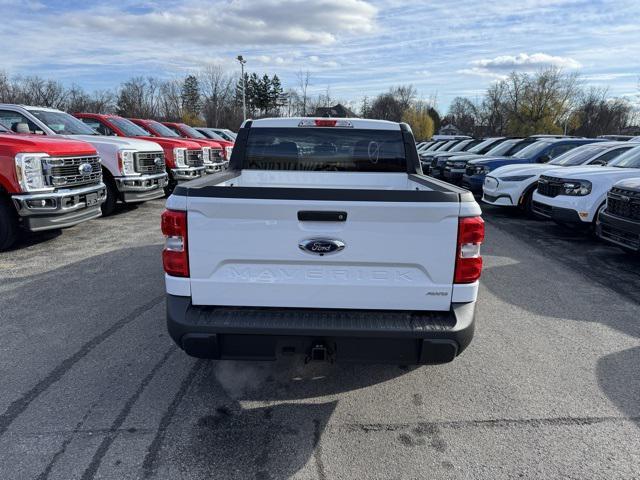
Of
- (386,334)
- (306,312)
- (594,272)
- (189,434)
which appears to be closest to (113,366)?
(189,434)

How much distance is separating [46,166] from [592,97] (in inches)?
2930

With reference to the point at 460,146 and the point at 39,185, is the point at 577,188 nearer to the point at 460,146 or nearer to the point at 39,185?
the point at 39,185

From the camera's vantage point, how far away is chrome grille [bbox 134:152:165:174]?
32.3 ft

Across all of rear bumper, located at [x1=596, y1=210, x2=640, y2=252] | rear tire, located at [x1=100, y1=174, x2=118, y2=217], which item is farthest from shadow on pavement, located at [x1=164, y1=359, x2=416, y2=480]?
rear tire, located at [x1=100, y1=174, x2=118, y2=217]

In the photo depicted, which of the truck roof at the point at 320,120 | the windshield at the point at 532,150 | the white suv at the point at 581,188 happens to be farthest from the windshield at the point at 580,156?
the truck roof at the point at 320,120

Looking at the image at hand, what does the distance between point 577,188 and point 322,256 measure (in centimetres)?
696

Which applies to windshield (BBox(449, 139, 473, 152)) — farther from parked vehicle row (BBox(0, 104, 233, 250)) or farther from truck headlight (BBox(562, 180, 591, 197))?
parked vehicle row (BBox(0, 104, 233, 250))

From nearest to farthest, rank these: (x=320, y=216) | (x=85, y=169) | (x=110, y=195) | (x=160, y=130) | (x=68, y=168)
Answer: (x=320, y=216)
(x=68, y=168)
(x=85, y=169)
(x=110, y=195)
(x=160, y=130)

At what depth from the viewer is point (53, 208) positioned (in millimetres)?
6887

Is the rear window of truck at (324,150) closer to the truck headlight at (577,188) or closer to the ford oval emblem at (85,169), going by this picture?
the ford oval emblem at (85,169)

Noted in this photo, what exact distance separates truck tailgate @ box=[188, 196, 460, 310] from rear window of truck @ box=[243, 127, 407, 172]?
1867mm

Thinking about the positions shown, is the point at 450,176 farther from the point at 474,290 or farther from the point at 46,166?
the point at 474,290

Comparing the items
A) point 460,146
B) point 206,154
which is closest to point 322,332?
point 206,154

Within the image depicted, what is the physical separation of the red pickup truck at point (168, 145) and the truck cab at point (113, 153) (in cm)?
174
